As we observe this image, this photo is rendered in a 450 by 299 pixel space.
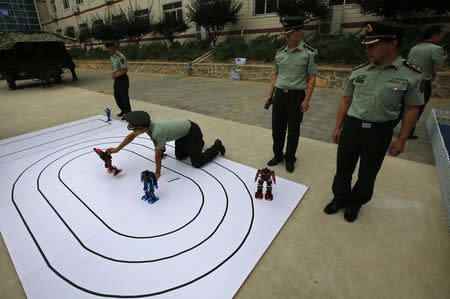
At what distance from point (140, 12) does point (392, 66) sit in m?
20.8

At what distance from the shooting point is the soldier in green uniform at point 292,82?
9.70ft

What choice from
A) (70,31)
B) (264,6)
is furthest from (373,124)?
(70,31)

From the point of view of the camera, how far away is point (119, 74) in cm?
555

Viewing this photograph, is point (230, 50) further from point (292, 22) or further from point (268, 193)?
point (268, 193)

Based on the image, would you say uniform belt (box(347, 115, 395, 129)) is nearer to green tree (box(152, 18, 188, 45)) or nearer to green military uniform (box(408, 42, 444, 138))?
green military uniform (box(408, 42, 444, 138))

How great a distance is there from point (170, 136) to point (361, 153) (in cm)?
212

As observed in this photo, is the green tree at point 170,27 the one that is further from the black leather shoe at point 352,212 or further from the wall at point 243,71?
the black leather shoe at point 352,212

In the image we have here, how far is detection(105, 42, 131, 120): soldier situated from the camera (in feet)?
17.6

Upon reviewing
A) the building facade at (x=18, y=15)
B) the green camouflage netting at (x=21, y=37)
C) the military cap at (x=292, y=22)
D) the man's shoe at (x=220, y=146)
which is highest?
the building facade at (x=18, y=15)

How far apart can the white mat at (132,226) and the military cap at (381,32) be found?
179cm

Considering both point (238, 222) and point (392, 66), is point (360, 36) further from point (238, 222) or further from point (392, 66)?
point (238, 222)

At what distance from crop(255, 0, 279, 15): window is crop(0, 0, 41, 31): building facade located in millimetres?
33085

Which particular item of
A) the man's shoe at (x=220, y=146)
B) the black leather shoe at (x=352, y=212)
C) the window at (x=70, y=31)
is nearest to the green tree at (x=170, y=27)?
the man's shoe at (x=220, y=146)

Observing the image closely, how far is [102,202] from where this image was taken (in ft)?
9.68
